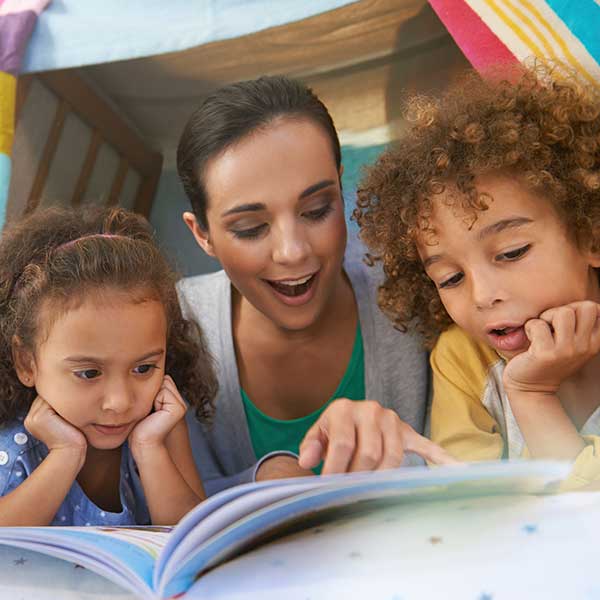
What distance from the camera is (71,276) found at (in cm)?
92

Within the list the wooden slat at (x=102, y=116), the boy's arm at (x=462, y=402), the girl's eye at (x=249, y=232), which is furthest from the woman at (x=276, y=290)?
the wooden slat at (x=102, y=116)

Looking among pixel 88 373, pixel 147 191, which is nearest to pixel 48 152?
pixel 147 191

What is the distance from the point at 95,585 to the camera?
0.63 m

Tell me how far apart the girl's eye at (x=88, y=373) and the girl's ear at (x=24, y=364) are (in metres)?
0.08

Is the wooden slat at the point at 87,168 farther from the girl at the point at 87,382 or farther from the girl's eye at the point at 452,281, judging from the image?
the girl's eye at the point at 452,281

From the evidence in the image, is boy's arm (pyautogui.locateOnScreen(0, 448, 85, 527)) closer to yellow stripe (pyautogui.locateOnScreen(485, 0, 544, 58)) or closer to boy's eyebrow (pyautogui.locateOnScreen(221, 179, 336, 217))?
boy's eyebrow (pyautogui.locateOnScreen(221, 179, 336, 217))

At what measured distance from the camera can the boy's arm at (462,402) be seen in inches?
37.6

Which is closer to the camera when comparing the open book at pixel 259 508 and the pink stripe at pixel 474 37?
the open book at pixel 259 508

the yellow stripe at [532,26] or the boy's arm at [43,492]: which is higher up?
the yellow stripe at [532,26]

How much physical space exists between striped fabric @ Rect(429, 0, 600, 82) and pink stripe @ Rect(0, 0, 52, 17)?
589 millimetres

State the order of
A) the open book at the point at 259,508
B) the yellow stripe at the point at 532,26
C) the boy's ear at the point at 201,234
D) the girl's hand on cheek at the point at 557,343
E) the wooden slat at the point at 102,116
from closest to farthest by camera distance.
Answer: the open book at the point at 259,508 → the girl's hand on cheek at the point at 557,343 → the yellow stripe at the point at 532,26 → the boy's ear at the point at 201,234 → the wooden slat at the point at 102,116

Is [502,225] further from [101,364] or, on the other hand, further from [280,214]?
[101,364]

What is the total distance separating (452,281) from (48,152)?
2.86 feet

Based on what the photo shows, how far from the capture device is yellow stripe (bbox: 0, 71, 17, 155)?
47.2 inches
